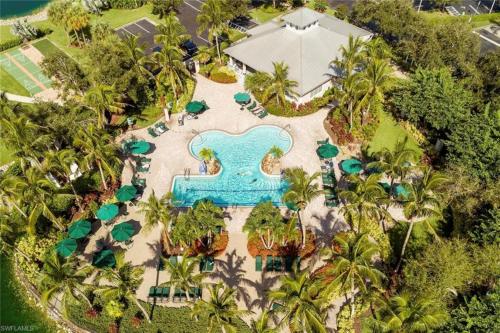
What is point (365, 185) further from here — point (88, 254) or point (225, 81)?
point (225, 81)

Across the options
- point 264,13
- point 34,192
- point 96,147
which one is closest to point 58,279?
point 34,192

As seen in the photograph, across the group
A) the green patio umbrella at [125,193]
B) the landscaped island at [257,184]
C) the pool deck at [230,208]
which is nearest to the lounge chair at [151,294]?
the landscaped island at [257,184]

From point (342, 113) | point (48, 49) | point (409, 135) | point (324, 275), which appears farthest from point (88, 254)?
point (48, 49)

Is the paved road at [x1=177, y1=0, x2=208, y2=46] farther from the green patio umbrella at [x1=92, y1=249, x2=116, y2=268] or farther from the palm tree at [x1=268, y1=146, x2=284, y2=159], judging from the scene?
the green patio umbrella at [x1=92, y1=249, x2=116, y2=268]

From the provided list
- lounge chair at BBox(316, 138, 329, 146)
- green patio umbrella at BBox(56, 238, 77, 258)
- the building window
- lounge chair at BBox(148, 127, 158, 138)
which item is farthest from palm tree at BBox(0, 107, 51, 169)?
the building window

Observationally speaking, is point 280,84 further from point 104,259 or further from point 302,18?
point 104,259
